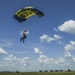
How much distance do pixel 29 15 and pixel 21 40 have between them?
716 centimetres

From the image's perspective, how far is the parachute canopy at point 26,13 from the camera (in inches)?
2566

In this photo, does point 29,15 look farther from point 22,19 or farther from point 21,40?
point 21,40

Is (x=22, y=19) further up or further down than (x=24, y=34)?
further up

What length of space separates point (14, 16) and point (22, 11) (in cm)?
275

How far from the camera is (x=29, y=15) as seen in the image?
6881cm

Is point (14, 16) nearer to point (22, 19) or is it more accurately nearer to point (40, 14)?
point (22, 19)

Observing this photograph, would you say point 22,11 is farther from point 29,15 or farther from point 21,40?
point 21,40

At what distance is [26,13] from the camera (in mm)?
67938

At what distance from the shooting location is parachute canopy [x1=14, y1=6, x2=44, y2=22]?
6519 cm

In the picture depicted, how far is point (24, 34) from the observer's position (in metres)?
66.3

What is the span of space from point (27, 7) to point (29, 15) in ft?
11.6

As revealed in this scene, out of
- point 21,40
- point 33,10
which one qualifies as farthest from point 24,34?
point 33,10

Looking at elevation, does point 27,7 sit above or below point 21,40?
above

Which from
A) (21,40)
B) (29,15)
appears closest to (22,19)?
(29,15)
